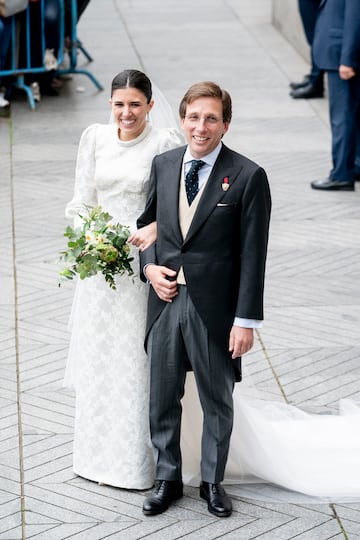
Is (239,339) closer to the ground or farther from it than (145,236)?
closer to the ground

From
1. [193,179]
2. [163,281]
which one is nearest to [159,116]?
[193,179]

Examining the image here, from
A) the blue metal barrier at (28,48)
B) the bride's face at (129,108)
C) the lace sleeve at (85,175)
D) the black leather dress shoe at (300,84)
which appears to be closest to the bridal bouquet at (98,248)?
the lace sleeve at (85,175)

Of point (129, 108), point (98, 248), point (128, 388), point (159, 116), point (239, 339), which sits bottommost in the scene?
point (128, 388)

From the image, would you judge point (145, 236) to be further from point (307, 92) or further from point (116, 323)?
point (307, 92)

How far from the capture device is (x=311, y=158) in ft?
36.0

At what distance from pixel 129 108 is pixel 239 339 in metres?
1.15

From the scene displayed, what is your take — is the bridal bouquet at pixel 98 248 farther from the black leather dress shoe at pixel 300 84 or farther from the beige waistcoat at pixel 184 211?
the black leather dress shoe at pixel 300 84

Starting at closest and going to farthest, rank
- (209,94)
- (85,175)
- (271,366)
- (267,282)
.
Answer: (209,94)
(85,175)
(271,366)
(267,282)

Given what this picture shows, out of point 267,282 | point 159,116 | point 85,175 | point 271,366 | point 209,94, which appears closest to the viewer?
point 209,94

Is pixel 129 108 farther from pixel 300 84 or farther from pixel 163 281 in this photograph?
pixel 300 84

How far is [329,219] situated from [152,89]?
14.1ft

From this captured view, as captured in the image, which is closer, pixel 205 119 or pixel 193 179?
pixel 205 119

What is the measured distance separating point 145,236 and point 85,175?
1.64ft

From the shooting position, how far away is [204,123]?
16.1 ft
